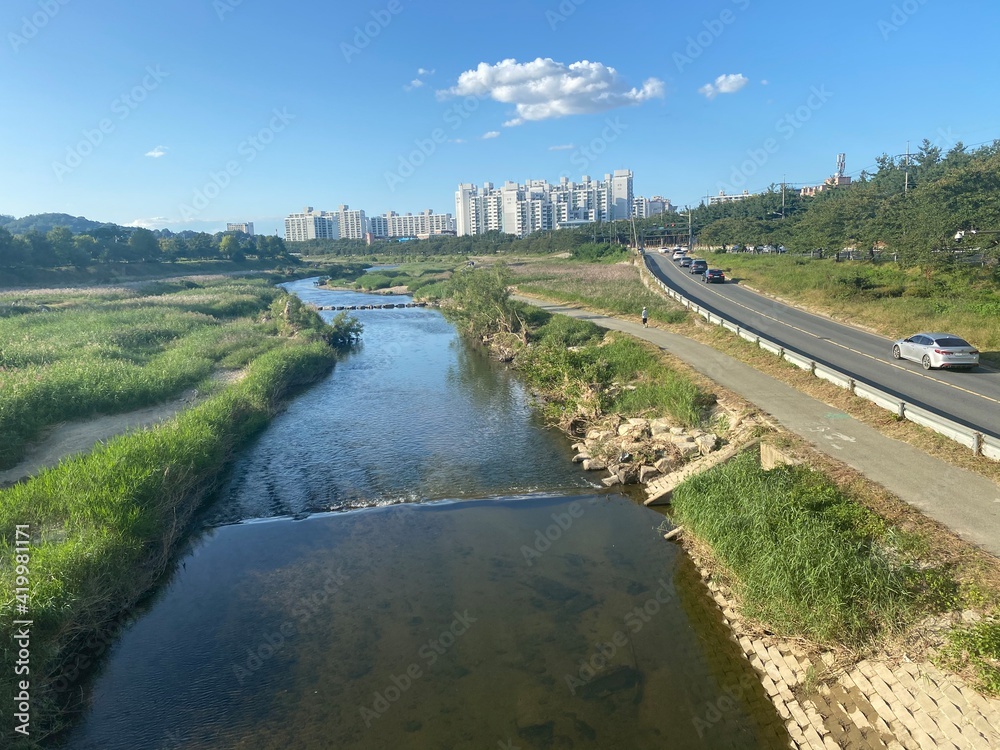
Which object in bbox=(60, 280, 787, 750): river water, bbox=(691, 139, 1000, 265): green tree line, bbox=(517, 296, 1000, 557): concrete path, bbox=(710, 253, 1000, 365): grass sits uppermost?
bbox=(691, 139, 1000, 265): green tree line

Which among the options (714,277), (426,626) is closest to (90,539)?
(426,626)

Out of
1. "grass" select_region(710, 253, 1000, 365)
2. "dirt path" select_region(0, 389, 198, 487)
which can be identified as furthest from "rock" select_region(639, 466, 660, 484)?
"dirt path" select_region(0, 389, 198, 487)

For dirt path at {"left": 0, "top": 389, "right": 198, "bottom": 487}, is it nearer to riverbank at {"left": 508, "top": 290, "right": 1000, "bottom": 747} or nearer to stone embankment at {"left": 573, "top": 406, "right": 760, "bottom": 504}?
stone embankment at {"left": 573, "top": 406, "right": 760, "bottom": 504}

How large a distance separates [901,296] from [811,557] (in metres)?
32.6

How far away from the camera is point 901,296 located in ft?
121

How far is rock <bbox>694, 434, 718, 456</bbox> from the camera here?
19578 millimetres

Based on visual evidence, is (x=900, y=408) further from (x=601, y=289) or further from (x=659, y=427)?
(x=601, y=289)

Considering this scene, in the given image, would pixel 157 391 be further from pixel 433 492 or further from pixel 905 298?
pixel 905 298

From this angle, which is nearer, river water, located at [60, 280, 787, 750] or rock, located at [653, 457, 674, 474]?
river water, located at [60, 280, 787, 750]

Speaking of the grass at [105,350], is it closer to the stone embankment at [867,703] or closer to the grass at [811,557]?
the grass at [811,557]

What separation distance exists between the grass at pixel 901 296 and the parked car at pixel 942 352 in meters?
2.15

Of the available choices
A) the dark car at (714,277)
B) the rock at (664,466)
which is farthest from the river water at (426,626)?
the dark car at (714,277)

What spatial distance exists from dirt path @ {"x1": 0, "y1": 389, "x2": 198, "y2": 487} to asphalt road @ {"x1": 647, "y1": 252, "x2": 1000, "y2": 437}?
89.7 ft

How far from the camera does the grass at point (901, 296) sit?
28484mm
